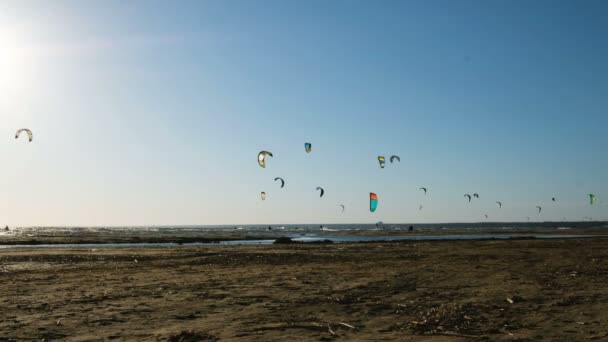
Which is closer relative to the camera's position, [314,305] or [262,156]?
[314,305]

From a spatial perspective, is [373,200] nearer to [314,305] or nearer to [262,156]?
[262,156]

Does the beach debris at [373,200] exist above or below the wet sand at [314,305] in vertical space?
above

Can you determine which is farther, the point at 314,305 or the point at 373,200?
the point at 373,200

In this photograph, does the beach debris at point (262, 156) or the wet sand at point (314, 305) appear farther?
the beach debris at point (262, 156)

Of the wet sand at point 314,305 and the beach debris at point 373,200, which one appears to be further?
the beach debris at point 373,200

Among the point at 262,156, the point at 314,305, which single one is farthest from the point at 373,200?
the point at 314,305

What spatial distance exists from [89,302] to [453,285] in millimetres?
8874

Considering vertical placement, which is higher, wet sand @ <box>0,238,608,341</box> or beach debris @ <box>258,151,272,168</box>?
beach debris @ <box>258,151,272,168</box>

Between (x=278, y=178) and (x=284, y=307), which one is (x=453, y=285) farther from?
(x=278, y=178)

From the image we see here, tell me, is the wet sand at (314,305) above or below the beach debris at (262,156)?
below

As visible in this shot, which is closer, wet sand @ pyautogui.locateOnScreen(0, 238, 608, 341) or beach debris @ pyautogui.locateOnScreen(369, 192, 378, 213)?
wet sand @ pyautogui.locateOnScreen(0, 238, 608, 341)

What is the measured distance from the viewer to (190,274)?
16344 mm

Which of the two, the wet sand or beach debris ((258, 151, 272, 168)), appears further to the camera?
beach debris ((258, 151, 272, 168))

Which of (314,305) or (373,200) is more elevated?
(373,200)
